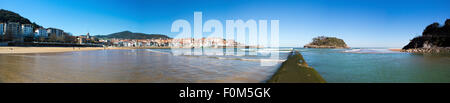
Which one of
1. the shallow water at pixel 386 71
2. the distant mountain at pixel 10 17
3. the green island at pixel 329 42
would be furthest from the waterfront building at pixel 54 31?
the green island at pixel 329 42

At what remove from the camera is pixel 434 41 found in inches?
856

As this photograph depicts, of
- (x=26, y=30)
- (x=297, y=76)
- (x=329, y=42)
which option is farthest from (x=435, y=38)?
(x=26, y=30)

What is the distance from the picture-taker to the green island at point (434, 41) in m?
19.4

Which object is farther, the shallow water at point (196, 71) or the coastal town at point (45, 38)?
the coastal town at point (45, 38)

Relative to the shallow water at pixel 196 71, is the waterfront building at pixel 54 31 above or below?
above

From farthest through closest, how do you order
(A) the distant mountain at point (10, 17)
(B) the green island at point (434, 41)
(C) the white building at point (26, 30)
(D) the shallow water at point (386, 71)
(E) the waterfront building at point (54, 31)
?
(E) the waterfront building at point (54, 31) < (A) the distant mountain at point (10, 17) < (C) the white building at point (26, 30) < (B) the green island at point (434, 41) < (D) the shallow water at point (386, 71)

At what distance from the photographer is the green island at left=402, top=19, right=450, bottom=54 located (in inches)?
763

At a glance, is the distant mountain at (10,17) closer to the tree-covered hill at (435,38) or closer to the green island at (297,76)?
the green island at (297,76)

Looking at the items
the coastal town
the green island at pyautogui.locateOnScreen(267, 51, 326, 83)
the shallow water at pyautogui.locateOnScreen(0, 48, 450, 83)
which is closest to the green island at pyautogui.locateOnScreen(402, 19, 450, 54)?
the shallow water at pyautogui.locateOnScreen(0, 48, 450, 83)

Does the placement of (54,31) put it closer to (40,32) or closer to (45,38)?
(40,32)

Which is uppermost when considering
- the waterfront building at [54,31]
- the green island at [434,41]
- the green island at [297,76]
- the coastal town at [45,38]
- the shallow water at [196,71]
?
the waterfront building at [54,31]

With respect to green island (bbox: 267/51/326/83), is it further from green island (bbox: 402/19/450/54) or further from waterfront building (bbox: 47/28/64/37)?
waterfront building (bbox: 47/28/64/37)
